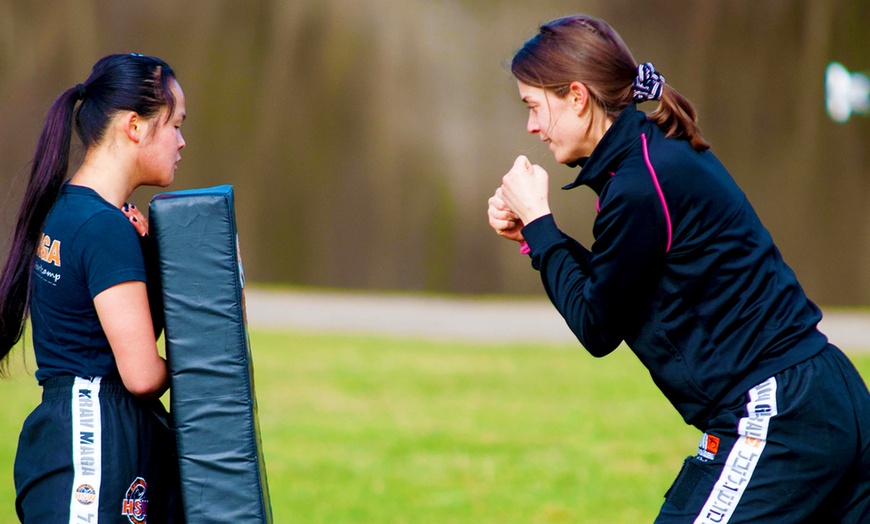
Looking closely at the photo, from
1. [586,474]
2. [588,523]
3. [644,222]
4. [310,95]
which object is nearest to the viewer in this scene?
[644,222]

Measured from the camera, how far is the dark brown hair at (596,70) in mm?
2400

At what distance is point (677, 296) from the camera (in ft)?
7.52

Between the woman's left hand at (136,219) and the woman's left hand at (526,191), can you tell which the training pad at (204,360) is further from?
the woman's left hand at (526,191)

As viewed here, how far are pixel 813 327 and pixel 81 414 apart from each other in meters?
1.79

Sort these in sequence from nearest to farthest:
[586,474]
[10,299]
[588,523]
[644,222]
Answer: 1. [644,222]
2. [10,299]
3. [588,523]
4. [586,474]

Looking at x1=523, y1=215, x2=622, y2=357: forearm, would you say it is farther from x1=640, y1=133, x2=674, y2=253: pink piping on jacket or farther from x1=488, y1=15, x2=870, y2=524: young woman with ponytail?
x1=640, y1=133, x2=674, y2=253: pink piping on jacket

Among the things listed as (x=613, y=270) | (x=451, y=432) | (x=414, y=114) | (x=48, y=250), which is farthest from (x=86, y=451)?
(x=414, y=114)

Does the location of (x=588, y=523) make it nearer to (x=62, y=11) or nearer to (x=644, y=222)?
(x=644, y=222)

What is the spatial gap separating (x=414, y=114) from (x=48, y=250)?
9951mm

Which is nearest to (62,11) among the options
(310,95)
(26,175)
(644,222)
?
(310,95)

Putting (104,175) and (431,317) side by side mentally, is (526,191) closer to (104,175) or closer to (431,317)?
(104,175)

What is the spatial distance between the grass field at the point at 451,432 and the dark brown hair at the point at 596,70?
9.66ft

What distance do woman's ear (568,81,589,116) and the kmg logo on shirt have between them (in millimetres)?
1320

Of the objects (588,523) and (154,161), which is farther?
(588,523)
